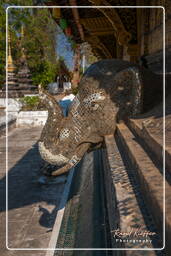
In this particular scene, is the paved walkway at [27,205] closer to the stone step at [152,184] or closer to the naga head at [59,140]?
the naga head at [59,140]

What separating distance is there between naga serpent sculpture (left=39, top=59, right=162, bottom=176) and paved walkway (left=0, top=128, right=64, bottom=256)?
144cm

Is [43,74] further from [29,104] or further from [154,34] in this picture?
[154,34]

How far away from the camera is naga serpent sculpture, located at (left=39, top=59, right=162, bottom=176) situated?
2396mm

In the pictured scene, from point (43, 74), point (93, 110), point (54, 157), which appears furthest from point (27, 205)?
point (43, 74)

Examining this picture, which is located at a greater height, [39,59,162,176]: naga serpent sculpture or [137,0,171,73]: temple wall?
[137,0,171,73]: temple wall

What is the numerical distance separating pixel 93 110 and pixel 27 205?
9.10ft

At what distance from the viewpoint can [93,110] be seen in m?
2.48

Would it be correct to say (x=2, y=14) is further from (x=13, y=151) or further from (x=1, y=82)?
(x=13, y=151)

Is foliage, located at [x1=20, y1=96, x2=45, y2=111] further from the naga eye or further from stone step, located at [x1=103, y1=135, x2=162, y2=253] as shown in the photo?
stone step, located at [x1=103, y1=135, x2=162, y2=253]

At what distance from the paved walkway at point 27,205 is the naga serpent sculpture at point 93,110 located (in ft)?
4.71

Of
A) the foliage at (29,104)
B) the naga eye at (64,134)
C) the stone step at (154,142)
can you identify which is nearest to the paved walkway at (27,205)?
Result: the naga eye at (64,134)

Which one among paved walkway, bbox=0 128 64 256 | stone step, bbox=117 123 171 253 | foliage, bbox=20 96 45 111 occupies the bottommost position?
paved walkway, bbox=0 128 64 256

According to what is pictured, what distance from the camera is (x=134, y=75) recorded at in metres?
2.32

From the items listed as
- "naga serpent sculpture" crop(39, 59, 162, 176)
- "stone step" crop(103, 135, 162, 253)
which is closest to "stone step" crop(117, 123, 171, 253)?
"stone step" crop(103, 135, 162, 253)
